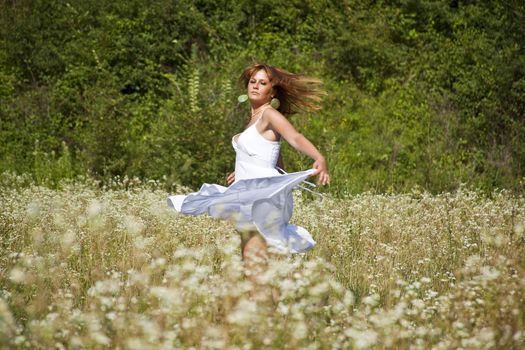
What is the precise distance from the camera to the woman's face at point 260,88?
5289 millimetres

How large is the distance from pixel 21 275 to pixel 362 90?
14.1 m

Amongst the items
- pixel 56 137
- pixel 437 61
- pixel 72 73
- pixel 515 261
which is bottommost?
pixel 56 137

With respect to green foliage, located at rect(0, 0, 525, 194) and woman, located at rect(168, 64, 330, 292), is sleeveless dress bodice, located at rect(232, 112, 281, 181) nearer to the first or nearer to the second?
woman, located at rect(168, 64, 330, 292)

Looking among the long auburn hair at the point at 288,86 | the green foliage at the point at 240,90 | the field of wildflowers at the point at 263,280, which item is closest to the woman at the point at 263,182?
the long auburn hair at the point at 288,86

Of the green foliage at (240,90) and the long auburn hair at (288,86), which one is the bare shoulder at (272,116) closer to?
the long auburn hair at (288,86)

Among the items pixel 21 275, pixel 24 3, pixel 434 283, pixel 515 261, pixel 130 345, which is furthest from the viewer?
pixel 24 3

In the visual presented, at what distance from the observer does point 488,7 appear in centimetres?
1727

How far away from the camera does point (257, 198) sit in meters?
4.65

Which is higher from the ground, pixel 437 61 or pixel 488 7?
pixel 488 7

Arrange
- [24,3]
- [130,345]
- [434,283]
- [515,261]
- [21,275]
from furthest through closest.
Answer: [24,3] → [434,283] → [515,261] → [21,275] → [130,345]

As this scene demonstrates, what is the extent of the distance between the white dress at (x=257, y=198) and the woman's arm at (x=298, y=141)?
0.07 meters

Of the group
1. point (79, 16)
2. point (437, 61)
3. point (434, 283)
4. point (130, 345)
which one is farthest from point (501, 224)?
point (79, 16)

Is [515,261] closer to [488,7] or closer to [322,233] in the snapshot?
[322,233]

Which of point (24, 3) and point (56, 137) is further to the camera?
point (24, 3)
